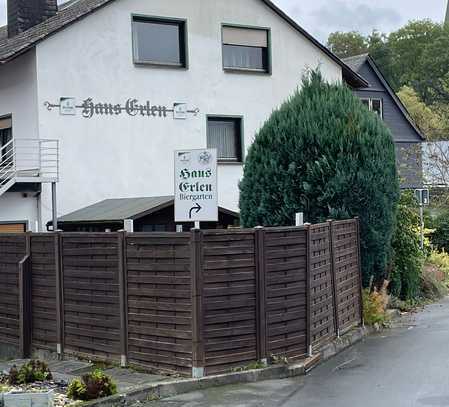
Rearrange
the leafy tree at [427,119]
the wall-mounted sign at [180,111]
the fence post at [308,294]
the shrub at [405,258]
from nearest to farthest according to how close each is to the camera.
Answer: the fence post at [308,294]
the shrub at [405,258]
the wall-mounted sign at [180,111]
the leafy tree at [427,119]

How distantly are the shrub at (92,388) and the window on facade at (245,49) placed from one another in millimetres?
16301

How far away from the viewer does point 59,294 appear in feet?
39.2

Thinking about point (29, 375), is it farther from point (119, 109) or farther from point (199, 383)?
point (119, 109)

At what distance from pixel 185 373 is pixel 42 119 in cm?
1230

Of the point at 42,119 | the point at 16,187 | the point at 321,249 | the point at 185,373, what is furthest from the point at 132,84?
the point at 185,373

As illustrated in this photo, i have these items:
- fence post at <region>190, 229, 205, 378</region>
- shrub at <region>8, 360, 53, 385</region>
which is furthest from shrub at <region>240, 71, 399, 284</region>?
shrub at <region>8, 360, 53, 385</region>

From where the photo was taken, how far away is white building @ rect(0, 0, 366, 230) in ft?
68.7

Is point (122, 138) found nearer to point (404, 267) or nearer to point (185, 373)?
point (404, 267)

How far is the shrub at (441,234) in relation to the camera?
2856 centimetres

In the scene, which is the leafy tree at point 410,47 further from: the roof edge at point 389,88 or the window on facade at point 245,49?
the window on facade at point 245,49

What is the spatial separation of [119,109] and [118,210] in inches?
156

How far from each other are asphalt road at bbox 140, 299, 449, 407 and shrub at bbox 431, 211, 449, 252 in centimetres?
1618

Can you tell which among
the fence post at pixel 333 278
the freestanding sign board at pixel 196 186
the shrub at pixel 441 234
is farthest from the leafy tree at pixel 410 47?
the freestanding sign board at pixel 196 186

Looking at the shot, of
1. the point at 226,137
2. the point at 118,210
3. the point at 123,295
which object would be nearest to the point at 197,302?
the point at 123,295
